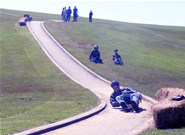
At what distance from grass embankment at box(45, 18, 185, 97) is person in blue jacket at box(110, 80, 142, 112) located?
3534 millimetres

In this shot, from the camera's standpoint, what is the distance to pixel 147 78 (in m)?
18.2

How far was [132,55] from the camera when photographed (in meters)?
26.7

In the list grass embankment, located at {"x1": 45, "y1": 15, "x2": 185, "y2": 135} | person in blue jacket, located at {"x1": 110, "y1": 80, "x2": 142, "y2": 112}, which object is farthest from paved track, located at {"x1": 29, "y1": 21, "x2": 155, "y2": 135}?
grass embankment, located at {"x1": 45, "y1": 15, "x2": 185, "y2": 135}

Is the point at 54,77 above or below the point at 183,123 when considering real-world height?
below

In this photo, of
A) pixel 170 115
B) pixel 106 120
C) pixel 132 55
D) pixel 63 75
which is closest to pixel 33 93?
pixel 63 75

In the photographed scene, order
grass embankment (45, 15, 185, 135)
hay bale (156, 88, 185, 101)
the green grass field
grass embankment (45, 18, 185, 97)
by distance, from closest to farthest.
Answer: hay bale (156, 88, 185, 101)
the green grass field
grass embankment (45, 15, 185, 135)
grass embankment (45, 18, 185, 97)

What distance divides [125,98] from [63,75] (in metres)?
7.56

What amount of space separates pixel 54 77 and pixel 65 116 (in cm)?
771

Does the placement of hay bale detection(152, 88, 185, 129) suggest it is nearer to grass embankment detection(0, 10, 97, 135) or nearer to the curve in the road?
the curve in the road

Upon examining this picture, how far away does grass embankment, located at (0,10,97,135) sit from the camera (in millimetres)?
8781

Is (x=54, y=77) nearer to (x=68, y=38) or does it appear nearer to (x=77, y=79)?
(x=77, y=79)

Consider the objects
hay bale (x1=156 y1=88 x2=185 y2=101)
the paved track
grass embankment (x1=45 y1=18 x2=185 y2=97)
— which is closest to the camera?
the paved track

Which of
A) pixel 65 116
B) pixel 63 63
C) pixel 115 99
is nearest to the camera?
pixel 65 116

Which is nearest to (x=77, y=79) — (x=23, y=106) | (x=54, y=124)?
(x=23, y=106)
